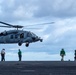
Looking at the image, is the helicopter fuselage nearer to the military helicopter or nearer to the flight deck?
the military helicopter

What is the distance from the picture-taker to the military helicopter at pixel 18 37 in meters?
65.4

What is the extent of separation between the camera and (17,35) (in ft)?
220

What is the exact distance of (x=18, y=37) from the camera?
67.2 m

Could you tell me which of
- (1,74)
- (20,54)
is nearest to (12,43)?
(20,54)

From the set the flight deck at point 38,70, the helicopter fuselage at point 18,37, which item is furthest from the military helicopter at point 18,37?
the flight deck at point 38,70

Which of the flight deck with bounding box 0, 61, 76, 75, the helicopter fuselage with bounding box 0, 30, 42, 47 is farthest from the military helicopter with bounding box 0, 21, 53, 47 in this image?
the flight deck with bounding box 0, 61, 76, 75

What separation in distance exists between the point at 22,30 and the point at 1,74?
46.2m

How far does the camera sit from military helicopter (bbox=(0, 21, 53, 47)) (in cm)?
6544

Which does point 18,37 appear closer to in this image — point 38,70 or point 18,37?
point 18,37

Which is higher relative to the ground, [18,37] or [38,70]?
[18,37]

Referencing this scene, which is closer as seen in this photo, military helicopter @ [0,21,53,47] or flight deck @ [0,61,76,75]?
flight deck @ [0,61,76,75]

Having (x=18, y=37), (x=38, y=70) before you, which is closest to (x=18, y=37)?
(x=18, y=37)

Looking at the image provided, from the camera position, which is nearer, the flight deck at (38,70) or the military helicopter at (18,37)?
the flight deck at (38,70)

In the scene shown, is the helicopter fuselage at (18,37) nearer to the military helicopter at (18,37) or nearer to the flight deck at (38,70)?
the military helicopter at (18,37)
